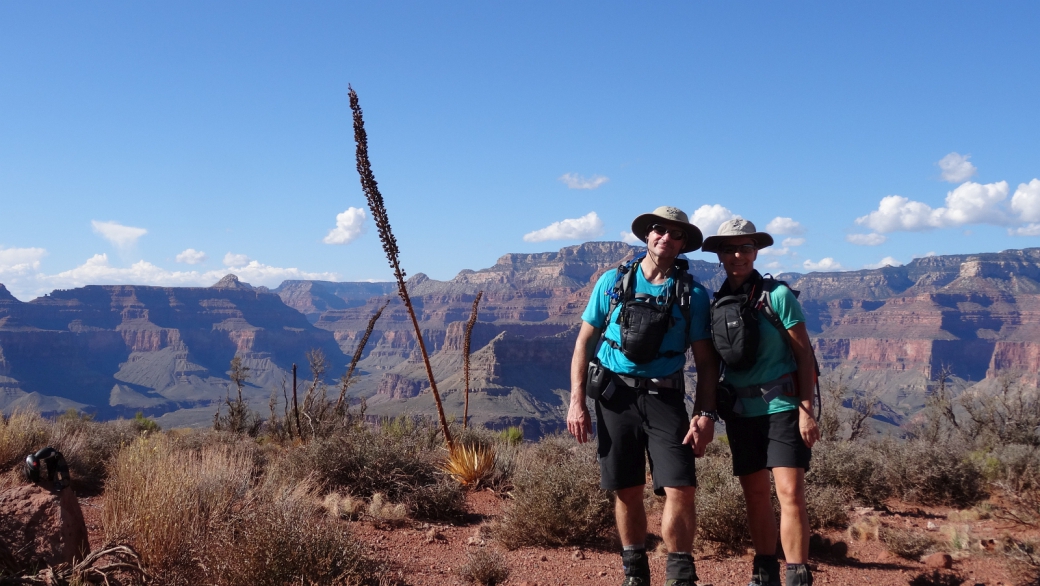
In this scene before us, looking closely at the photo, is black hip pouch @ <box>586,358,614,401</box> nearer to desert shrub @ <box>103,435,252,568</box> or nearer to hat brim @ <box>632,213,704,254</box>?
hat brim @ <box>632,213,704,254</box>

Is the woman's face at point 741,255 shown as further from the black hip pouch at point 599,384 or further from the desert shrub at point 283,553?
the desert shrub at point 283,553

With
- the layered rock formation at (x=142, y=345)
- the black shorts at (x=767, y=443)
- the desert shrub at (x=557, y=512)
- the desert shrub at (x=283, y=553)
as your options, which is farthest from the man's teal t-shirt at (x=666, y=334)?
the layered rock formation at (x=142, y=345)

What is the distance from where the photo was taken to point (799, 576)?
3.52 metres

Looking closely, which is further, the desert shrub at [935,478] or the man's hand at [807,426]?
the desert shrub at [935,478]

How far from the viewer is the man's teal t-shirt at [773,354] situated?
3.66m

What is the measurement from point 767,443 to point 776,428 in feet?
0.41

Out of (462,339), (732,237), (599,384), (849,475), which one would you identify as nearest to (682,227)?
(732,237)

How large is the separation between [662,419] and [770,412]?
583 mm

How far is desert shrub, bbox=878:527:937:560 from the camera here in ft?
16.4

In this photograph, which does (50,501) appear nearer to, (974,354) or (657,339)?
(657,339)

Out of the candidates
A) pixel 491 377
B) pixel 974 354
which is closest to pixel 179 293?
pixel 491 377

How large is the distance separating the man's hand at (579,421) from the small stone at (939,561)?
290 centimetres

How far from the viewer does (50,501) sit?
12.9 feet

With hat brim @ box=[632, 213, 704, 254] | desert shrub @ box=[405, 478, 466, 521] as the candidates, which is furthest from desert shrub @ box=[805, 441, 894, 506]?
hat brim @ box=[632, 213, 704, 254]
